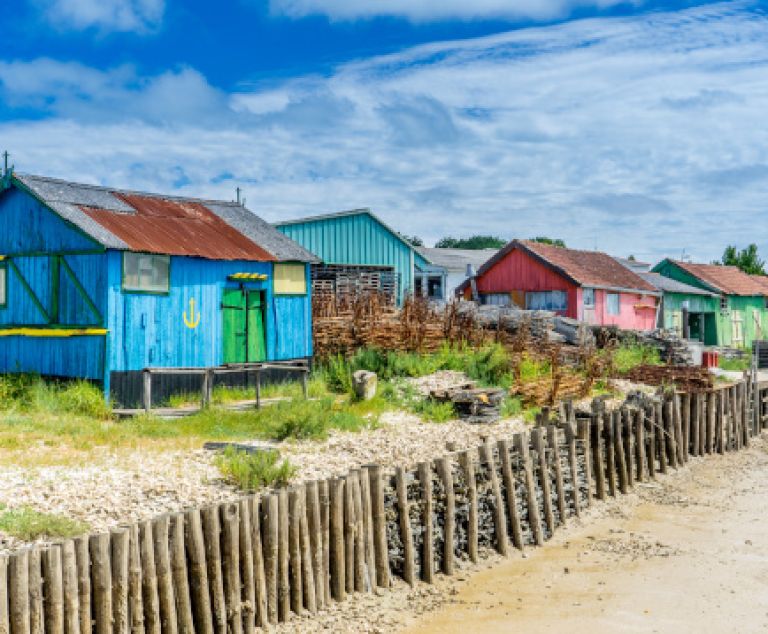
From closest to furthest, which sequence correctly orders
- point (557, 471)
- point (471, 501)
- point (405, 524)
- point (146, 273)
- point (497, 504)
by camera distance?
point (405, 524)
point (471, 501)
point (497, 504)
point (557, 471)
point (146, 273)

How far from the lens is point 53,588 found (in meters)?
6.05

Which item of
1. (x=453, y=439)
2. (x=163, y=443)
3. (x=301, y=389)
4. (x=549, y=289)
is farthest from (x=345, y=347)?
(x=549, y=289)

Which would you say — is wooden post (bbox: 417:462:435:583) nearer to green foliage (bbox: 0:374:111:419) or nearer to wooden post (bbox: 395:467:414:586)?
wooden post (bbox: 395:467:414:586)

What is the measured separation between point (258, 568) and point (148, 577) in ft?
3.76

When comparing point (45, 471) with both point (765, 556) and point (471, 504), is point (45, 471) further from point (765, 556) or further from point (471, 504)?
point (765, 556)

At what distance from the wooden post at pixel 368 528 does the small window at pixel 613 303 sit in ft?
100

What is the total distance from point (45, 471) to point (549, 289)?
28334 mm

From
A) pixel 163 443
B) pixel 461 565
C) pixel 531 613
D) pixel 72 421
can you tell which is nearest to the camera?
pixel 531 613

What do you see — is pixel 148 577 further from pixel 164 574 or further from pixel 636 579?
pixel 636 579

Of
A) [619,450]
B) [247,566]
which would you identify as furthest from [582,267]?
[247,566]

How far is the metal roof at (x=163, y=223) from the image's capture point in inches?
689

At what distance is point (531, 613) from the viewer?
8539 mm

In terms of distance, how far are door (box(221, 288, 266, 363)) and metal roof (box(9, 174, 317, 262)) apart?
0.99 metres

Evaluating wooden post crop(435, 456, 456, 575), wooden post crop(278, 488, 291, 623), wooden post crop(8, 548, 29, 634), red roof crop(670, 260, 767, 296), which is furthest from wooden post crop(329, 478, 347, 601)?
red roof crop(670, 260, 767, 296)
